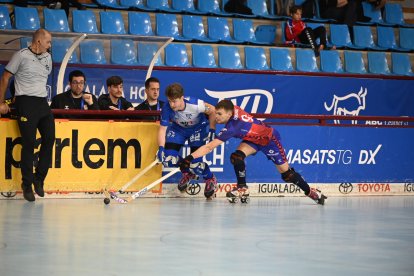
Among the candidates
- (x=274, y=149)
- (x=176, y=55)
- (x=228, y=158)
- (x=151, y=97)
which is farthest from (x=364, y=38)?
(x=274, y=149)

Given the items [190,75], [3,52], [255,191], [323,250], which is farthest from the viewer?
[190,75]

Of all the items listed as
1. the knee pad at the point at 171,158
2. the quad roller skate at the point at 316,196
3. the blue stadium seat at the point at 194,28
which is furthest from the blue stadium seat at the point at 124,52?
the blue stadium seat at the point at 194,28

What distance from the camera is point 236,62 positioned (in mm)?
18375

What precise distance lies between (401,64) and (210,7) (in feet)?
14.4

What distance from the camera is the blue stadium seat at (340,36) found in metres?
20.5

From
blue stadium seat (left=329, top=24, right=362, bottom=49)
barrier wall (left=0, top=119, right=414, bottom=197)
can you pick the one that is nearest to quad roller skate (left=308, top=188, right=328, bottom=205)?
barrier wall (left=0, top=119, right=414, bottom=197)

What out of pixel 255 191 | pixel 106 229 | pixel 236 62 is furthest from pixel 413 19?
pixel 106 229

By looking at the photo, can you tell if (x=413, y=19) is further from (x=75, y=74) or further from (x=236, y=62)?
(x=75, y=74)

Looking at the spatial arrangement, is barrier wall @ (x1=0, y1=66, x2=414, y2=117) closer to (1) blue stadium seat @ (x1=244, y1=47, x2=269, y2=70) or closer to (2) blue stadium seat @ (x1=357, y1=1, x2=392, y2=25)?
(1) blue stadium seat @ (x1=244, y1=47, x2=269, y2=70)

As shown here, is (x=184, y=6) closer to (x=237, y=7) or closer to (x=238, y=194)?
(x=237, y=7)

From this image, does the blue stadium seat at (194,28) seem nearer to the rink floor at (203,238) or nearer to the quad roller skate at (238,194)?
the rink floor at (203,238)

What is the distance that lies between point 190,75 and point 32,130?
496cm

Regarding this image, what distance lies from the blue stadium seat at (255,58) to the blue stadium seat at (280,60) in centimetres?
17

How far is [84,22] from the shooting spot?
57.7 feet
